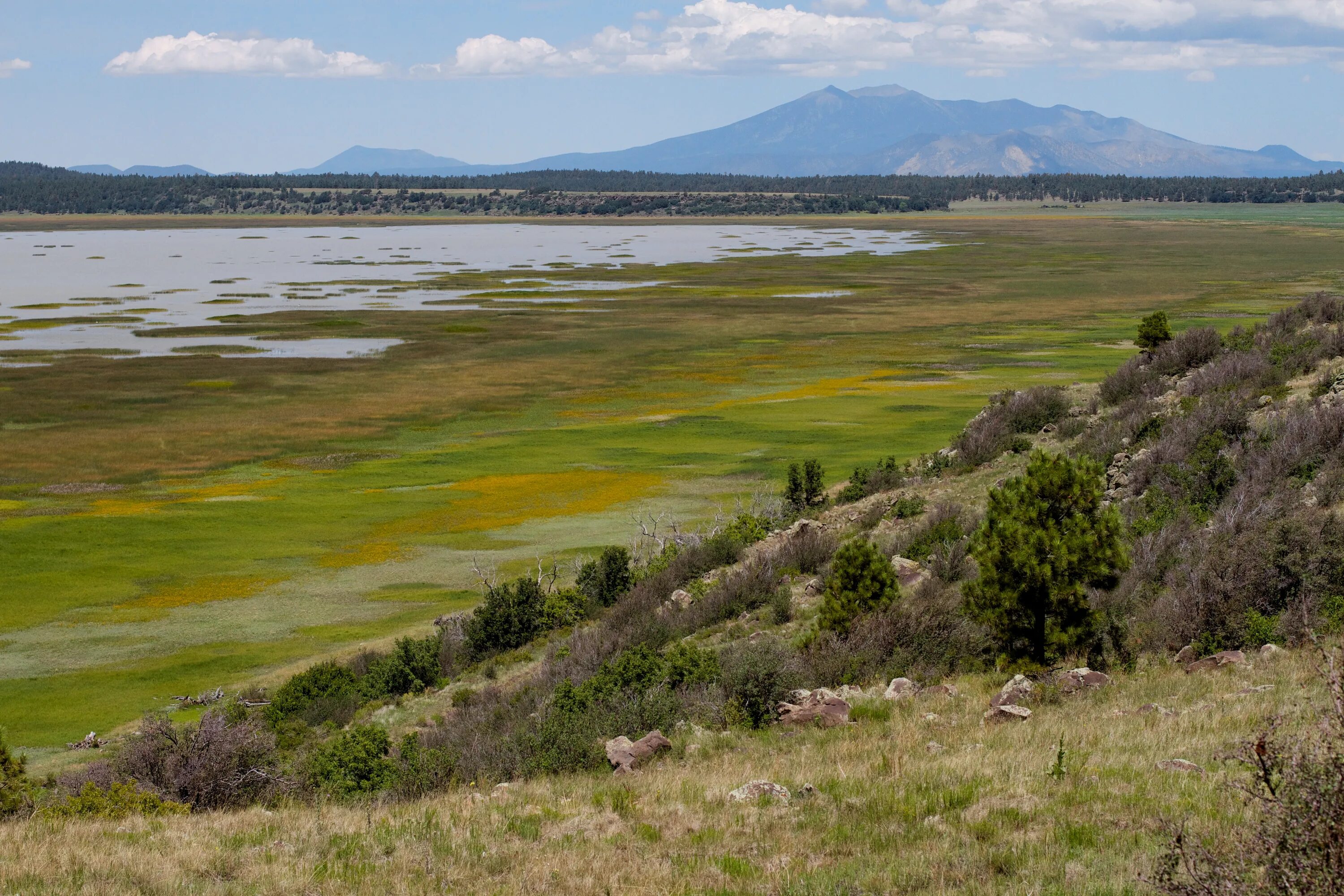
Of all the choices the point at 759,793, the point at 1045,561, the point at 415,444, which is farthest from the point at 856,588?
the point at 415,444

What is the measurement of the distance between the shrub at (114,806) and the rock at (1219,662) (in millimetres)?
9528

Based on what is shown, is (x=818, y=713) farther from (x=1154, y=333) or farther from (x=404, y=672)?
(x=1154, y=333)

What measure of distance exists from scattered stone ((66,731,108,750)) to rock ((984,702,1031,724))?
11.7 m

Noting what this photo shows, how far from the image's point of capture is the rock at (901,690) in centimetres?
1199

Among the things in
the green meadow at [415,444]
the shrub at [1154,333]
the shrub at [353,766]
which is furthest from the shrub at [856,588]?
the shrub at [1154,333]

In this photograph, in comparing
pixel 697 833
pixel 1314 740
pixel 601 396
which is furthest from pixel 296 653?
pixel 601 396

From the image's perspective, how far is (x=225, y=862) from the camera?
794 centimetres

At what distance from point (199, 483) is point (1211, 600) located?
90.1ft

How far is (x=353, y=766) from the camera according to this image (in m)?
12.7

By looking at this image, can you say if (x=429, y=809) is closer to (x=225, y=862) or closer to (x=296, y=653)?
(x=225, y=862)

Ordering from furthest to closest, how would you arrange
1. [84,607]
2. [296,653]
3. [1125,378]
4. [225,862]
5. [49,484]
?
[49,484] → [1125,378] → [84,607] → [296,653] → [225,862]

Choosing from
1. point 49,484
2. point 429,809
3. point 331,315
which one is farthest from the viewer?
point 331,315

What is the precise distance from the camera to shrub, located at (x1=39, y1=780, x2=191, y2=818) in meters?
10.1

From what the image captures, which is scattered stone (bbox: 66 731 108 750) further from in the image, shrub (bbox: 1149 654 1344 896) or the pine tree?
shrub (bbox: 1149 654 1344 896)
